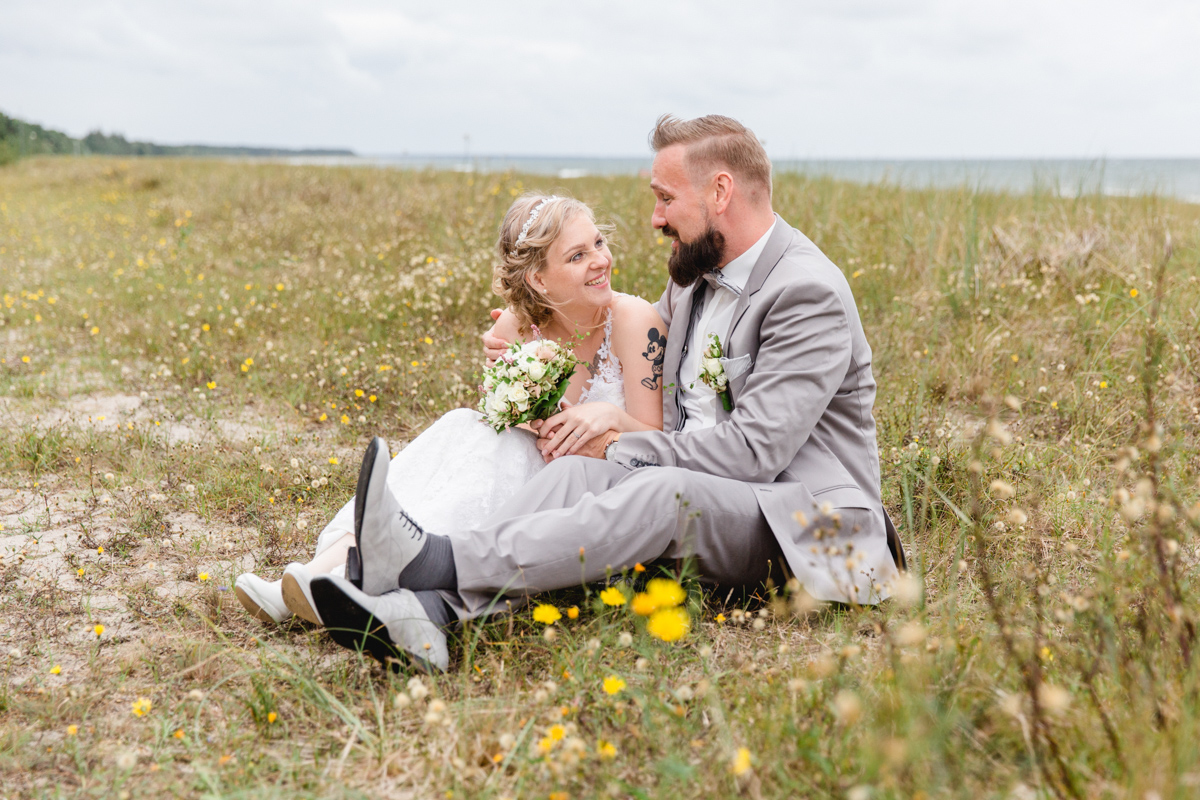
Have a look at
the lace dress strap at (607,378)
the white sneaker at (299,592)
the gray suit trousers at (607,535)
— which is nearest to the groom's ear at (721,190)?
the lace dress strap at (607,378)

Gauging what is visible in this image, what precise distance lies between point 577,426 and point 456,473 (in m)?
0.51

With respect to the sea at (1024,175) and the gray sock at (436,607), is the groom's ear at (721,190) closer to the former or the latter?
the gray sock at (436,607)


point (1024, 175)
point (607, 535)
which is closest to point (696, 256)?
point (607, 535)

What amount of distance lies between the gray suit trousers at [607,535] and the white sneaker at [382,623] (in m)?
0.17

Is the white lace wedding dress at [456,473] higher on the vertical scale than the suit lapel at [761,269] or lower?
lower

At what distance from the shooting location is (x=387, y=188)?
36.5 ft

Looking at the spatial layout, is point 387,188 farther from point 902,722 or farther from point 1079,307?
point 902,722

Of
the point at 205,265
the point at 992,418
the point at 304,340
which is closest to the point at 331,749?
the point at 992,418

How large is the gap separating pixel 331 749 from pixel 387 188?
32.8ft

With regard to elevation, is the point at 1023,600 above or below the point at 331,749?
above

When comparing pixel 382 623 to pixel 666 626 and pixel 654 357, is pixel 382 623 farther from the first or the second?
pixel 654 357

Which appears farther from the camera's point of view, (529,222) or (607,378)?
(607,378)

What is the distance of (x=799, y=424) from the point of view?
9.24 feet

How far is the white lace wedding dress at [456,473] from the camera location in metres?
3.01
